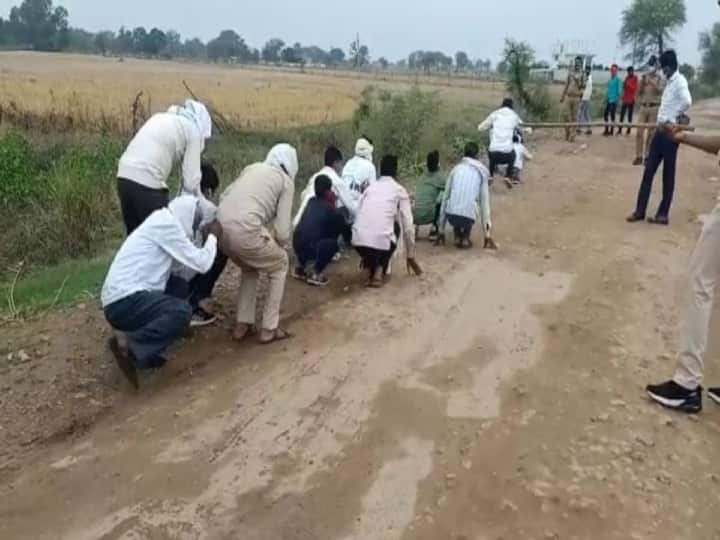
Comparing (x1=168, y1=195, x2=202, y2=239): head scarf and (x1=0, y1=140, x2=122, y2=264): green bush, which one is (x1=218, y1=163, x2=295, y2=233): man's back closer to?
(x1=168, y1=195, x2=202, y2=239): head scarf

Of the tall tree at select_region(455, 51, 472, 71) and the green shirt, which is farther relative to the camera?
the tall tree at select_region(455, 51, 472, 71)

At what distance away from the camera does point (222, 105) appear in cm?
3005

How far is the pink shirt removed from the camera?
7.46 m

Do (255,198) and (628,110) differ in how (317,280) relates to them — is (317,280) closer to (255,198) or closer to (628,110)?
(255,198)

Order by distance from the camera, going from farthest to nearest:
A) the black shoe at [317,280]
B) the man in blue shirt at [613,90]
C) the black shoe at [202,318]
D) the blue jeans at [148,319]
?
the man in blue shirt at [613,90] < the black shoe at [317,280] < the black shoe at [202,318] < the blue jeans at [148,319]

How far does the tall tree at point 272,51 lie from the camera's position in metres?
106

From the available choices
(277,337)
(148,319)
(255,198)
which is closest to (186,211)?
(255,198)

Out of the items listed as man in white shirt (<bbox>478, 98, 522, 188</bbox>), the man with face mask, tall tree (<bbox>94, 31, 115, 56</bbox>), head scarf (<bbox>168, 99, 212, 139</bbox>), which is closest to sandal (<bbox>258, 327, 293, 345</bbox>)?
head scarf (<bbox>168, 99, 212, 139</bbox>)

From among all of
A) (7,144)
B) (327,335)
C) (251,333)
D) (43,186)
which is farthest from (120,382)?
(7,144)

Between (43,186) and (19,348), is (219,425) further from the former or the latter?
(43,186)

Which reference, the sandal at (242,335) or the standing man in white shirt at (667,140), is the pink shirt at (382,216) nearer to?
the sandal at (242,335)

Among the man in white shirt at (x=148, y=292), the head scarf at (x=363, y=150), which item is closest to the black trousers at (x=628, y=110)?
the head scarf at (x=363, y=150)

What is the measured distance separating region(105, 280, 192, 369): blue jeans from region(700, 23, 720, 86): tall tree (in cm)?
6781

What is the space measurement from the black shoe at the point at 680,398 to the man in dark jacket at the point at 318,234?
3.35m
